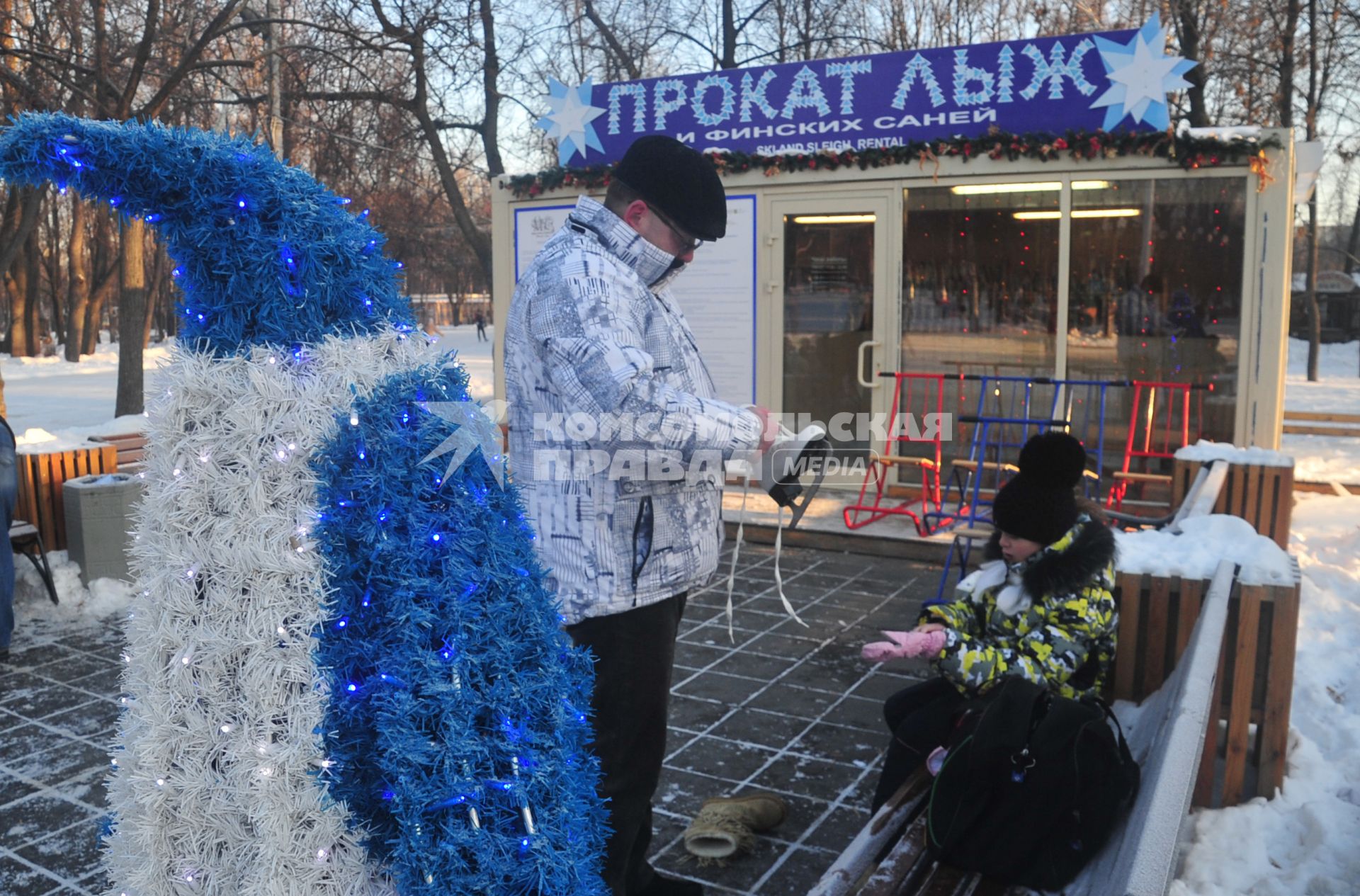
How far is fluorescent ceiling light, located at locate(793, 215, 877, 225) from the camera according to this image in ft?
28.2

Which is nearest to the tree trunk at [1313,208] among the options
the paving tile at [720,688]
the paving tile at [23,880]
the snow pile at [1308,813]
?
the snow pile at [1308,813]

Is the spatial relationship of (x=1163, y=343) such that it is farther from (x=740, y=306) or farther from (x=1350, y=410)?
(x=1350, y=410)

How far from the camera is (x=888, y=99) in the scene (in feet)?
27.0

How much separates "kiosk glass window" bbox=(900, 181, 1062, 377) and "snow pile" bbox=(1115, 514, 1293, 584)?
188 inches

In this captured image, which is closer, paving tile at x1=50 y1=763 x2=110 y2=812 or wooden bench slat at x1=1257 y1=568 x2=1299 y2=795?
wooden bench slat at x1=1257 y1=568 x2=1299 y2=795

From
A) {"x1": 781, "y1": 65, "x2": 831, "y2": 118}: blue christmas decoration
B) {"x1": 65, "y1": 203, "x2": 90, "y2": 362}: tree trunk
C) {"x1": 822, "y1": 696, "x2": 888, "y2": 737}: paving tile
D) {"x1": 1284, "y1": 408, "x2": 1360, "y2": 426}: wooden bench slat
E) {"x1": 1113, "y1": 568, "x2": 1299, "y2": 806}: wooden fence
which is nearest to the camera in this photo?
{"x1": 1113, "y1": 568, "x2": 1299, "y2": 806}: wooden fence

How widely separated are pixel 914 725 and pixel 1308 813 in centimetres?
127

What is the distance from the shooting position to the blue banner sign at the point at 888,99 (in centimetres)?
745

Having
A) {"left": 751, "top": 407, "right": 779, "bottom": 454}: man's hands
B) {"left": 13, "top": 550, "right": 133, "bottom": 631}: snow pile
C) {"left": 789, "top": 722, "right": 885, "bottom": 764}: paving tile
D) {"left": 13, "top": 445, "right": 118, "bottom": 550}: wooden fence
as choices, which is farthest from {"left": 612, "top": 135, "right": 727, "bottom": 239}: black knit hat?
{"left": 13, "top": 445, "right": 118, "bottom": 550}: wooden fence

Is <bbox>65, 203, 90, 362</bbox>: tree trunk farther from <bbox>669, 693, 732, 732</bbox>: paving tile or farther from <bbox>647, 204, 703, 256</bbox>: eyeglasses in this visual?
<bbox>647, 204, 703, 256</bbox>: eyeglasses

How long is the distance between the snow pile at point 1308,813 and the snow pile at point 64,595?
544 cm

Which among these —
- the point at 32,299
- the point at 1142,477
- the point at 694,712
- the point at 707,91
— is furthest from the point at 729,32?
the point at 32,299

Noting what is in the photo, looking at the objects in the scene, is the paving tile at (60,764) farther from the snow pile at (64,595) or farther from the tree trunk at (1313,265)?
the tree trunk at (1313,265)

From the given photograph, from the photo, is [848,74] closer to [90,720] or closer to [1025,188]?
[1025,188]
